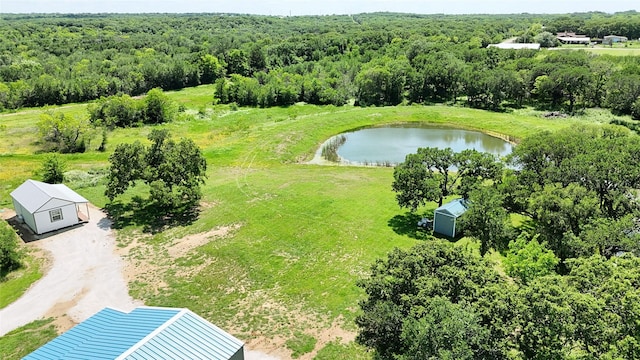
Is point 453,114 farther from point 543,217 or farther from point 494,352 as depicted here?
point 494,352

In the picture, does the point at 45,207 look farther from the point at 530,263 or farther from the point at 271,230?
the point at 530,263

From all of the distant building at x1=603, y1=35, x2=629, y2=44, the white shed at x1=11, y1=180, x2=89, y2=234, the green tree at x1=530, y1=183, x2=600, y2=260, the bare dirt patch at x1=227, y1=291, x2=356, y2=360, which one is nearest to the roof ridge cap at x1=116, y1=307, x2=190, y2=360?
the bare dirt patch at x1=227, y1=291, x2=356, y2=360

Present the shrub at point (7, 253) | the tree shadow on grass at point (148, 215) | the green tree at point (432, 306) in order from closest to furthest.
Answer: the green tree at point (432, 306)
the shrub at point (7, 253)
the tree shadow on grass at point (148, 215)

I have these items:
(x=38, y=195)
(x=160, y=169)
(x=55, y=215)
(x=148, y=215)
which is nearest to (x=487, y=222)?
(x=160, y=169)

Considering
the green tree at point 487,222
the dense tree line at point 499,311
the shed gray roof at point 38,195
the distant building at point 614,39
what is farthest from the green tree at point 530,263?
the distant building at point 614,39

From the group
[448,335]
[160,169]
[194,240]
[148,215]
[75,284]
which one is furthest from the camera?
[148,215]

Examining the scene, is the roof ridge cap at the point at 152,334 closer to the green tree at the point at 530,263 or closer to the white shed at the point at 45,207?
the green tree at the point at 530,263
